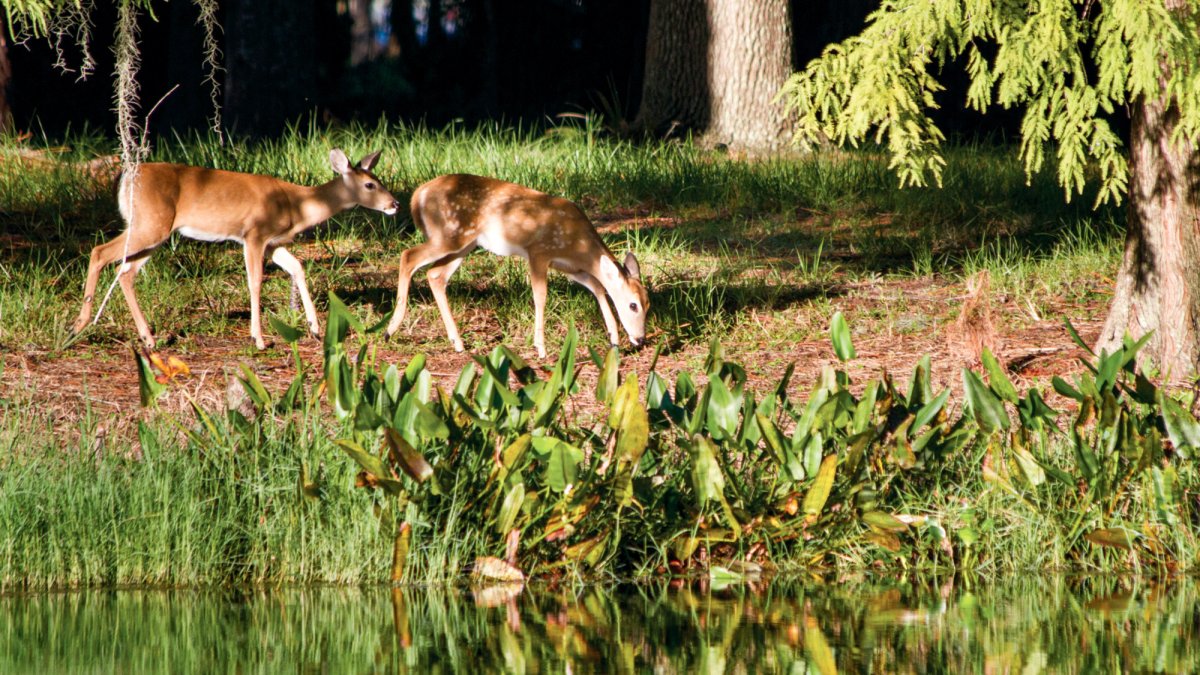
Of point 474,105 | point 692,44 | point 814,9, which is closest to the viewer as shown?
point 692,44

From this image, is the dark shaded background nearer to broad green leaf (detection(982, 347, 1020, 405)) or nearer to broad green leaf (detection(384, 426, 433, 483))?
broad green leaf (detection(982, 347, 1020, 405))

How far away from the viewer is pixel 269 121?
14508 mm

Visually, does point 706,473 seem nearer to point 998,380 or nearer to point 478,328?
point 998,380

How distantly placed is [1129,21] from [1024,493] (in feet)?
6.11

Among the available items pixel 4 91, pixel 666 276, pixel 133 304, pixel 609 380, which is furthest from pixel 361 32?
pixel 609 380

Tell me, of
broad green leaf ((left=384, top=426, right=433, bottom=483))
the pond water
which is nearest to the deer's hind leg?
the pond water

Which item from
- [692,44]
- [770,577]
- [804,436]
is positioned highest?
[692,44]

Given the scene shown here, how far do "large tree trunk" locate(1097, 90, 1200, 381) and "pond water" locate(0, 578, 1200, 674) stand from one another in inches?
78.2

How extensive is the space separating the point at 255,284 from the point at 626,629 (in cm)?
454

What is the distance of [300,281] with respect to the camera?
8.91 metres

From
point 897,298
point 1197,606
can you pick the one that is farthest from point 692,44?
point 1197,606

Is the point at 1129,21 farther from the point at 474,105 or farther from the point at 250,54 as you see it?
the point at 474,105

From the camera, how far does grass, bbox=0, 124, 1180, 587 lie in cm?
551

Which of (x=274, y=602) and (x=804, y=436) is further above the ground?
(x=804, y=436)
